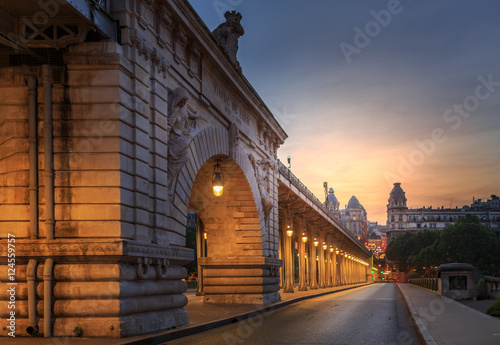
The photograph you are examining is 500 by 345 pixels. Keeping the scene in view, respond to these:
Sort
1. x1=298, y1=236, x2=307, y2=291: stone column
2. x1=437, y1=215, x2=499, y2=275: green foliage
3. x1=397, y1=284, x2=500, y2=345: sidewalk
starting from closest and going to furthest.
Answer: x1=397, y1=284, x2=500, y2=345: sidewalk, x1=298, y1=236, x2=307, y2=291: stone column, x1=437, y1=215, x2=499, y2=275: green foliage

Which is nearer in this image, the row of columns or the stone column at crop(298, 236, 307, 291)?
the row of columns

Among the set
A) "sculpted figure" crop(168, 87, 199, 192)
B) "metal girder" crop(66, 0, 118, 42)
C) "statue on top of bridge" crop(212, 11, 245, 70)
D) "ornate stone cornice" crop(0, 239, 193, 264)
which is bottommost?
"ornate stone cornice" crop(0, 239, 193, 264)

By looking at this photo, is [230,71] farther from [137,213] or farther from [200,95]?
[137,213]

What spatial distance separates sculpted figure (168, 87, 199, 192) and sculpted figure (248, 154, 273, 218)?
33.2ft

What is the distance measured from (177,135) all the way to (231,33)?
9648mm

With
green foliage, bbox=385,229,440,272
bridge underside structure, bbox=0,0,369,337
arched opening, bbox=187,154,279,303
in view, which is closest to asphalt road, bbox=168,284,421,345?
bridge underside structure, bbox=0,0,369,337

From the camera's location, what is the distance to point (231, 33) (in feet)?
85.0

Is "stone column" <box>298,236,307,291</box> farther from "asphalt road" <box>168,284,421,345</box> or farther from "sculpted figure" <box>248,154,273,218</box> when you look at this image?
"asphalt road" <box>168,284,421,345</box>

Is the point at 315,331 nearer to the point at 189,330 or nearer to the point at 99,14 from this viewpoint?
the point at 189,330

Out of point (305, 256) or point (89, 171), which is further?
point (305, 256)

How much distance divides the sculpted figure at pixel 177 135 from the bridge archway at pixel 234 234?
6.11m

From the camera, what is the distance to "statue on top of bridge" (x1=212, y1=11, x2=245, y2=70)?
25.4 meters

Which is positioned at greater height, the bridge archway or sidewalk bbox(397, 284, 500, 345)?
the bridge archway

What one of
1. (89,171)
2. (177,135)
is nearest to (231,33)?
(177,135)
